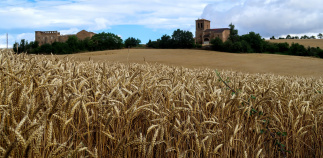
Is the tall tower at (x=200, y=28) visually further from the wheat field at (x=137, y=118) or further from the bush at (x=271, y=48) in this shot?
the wheat field at (x=137, y=118)

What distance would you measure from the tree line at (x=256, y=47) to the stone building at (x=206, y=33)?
117 feet

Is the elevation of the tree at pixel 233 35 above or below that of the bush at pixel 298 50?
above

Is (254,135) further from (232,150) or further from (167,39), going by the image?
(167,39)

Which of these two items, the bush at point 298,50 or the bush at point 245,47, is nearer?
the bush at point 245,47

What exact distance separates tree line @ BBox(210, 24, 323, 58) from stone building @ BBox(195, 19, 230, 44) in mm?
35518

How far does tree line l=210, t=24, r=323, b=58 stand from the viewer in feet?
144

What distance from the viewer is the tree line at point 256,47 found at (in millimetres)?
43781

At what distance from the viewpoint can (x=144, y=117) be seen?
2549 millimetres

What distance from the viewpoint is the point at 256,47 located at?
158ft

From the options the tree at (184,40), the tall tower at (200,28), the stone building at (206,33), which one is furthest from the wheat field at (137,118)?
the tall tower at (200,28)

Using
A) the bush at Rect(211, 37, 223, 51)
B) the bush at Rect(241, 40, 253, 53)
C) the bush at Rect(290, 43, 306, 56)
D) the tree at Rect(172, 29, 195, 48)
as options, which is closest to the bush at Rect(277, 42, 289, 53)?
the bush at Rect(290, 43, 306, 56)

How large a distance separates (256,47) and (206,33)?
1760 inches

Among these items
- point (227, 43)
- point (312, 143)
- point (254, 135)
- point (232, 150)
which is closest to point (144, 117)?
point (232, 150)

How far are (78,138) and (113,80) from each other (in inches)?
40.9
